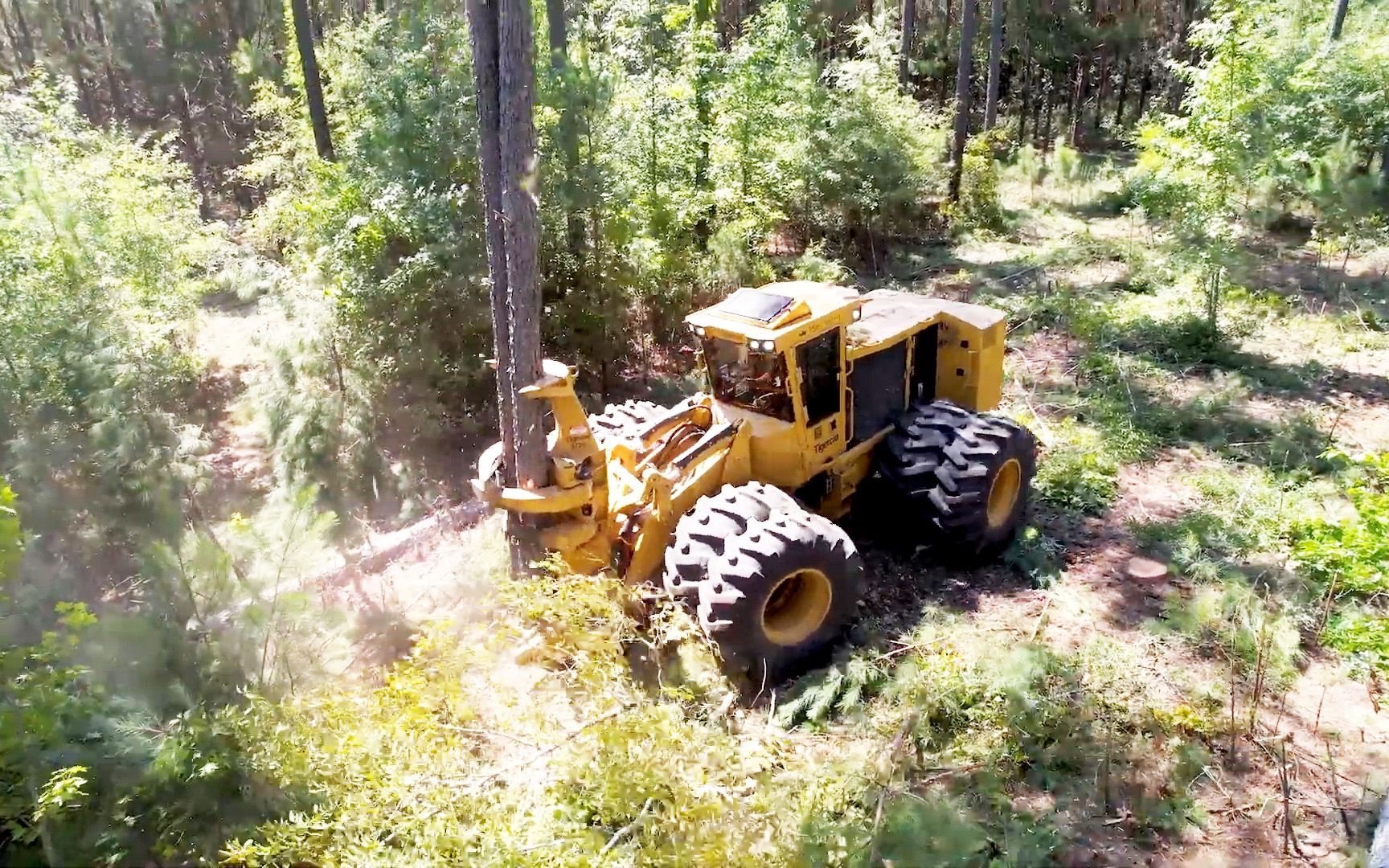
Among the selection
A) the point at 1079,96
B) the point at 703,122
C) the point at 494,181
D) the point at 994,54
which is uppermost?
the point at 994,54

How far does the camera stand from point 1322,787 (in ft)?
14.7

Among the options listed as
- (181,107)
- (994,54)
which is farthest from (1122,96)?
(181,107)

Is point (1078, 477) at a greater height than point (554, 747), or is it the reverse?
point (554, 747)

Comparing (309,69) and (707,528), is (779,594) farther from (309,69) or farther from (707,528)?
(309,69)

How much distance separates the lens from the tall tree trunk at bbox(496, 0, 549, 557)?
5.14 meters

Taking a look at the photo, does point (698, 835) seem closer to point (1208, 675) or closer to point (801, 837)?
point (801, 837)

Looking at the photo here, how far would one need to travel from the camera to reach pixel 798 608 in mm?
5727

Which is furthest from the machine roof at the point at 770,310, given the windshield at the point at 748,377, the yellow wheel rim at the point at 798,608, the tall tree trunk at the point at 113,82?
the tall tree trunk at the point at 113,82

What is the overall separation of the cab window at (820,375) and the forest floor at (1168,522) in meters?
1.40

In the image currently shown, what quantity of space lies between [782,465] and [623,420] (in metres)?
1.30

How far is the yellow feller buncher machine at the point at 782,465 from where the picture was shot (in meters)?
5.32

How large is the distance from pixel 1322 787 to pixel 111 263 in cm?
1152

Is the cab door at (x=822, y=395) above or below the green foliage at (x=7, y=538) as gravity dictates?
below

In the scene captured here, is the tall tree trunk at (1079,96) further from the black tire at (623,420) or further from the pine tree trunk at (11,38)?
the pine tree trunk at (11,38)
